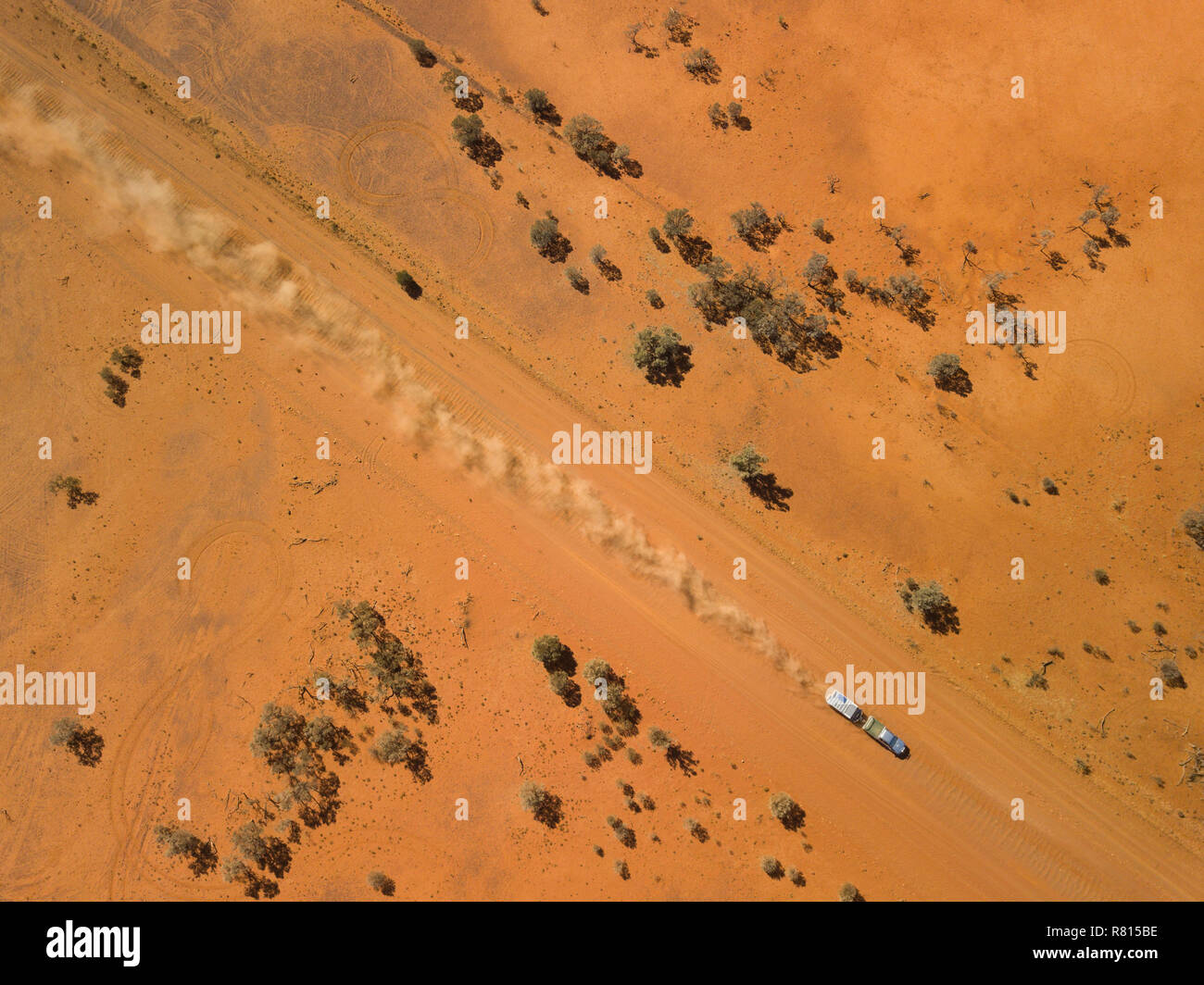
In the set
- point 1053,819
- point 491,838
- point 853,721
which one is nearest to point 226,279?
point 491,838

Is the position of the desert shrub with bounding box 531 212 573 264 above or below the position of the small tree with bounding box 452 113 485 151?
below

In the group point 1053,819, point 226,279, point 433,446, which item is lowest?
point 1053,819

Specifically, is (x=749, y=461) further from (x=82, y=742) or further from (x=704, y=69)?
(x=82, y=742)

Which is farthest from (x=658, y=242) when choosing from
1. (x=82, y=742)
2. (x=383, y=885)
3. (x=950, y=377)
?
(x=82, y=742)

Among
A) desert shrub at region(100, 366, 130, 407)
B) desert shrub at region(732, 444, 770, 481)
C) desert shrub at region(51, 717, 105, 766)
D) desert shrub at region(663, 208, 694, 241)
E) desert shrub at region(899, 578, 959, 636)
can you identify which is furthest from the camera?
desert shrub at region(100, 366, 130, 407)

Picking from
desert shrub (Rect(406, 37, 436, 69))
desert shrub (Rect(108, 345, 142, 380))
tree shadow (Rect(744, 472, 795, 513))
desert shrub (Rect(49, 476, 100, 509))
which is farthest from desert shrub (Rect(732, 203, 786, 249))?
desert shrub (Rect(49, 476, 100, 509))

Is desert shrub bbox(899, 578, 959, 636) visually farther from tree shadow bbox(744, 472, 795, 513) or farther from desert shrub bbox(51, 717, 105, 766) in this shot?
desert shrub bbox(51, 717, 105, 766)
